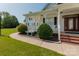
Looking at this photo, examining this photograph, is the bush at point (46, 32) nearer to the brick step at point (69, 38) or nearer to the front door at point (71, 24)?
the brick step at point (69, 38)

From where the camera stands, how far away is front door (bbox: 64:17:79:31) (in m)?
18.3

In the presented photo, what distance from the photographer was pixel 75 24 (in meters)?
A: 18.4

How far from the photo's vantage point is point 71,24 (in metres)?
18.9

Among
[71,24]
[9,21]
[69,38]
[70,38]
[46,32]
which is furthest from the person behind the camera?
[71,24]

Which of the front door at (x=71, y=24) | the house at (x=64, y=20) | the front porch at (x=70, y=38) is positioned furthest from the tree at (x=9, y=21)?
the front porch at (x=70, y=38)

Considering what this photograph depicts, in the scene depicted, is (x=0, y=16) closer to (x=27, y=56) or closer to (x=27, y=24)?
(x=27, y=24)

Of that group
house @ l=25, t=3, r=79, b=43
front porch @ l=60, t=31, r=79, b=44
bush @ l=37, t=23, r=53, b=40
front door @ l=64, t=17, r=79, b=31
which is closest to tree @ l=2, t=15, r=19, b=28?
house @ l=25, t=3, r=79, b=43

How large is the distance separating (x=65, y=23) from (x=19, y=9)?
4.81 metres

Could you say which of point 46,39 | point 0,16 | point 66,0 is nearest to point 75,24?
point 46,39

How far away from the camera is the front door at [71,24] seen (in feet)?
60.0

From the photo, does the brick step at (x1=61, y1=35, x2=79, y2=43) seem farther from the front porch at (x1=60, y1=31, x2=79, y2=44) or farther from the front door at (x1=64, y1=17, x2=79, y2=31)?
the front door at (x1=64, y1=17, x2=79, y2=31)

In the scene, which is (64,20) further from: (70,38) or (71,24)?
(70,38)

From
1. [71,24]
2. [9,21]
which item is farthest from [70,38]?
[9,21]

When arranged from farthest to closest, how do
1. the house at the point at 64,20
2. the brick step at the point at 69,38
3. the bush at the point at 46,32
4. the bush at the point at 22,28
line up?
the bush at the point at 22,28 < the bush at the point at 46,32 < the house at the point at 64,20 < the brick step at the point at 69,38
